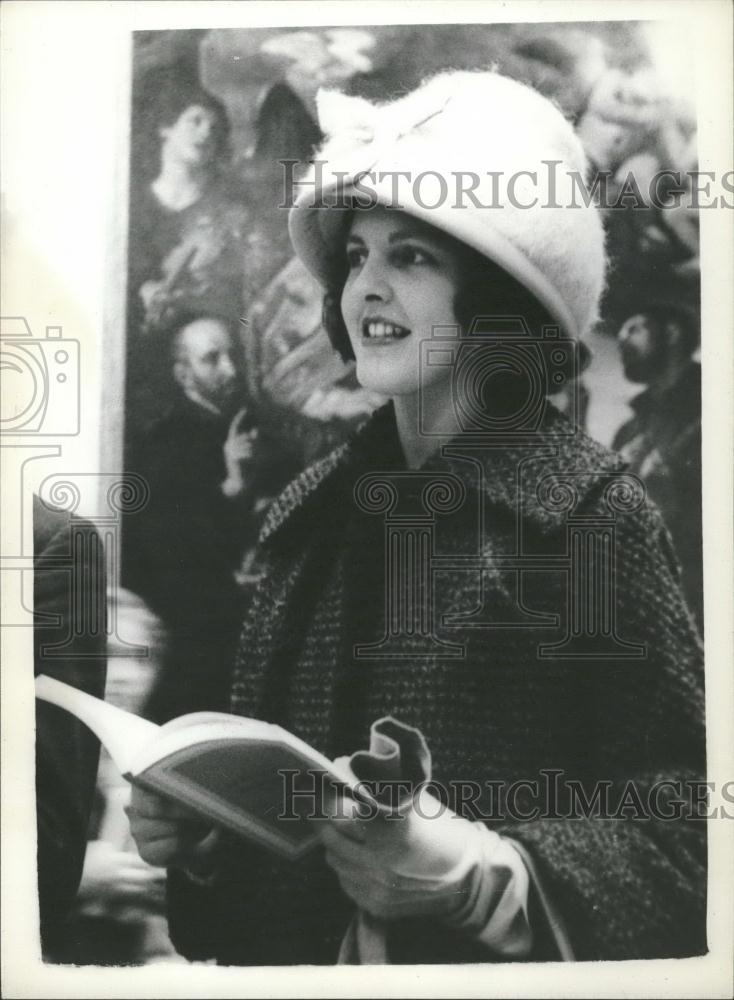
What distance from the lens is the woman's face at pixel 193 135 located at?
51.1 inches

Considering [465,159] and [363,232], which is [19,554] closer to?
[363,232]

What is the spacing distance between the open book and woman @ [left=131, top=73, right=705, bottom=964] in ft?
0.10

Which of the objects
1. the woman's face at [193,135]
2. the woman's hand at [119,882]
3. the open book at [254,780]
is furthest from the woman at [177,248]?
the woman's hand at [119,882]

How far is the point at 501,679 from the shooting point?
1248mm

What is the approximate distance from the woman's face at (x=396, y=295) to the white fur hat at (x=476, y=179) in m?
0.03

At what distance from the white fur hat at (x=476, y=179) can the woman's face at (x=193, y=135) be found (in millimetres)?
149

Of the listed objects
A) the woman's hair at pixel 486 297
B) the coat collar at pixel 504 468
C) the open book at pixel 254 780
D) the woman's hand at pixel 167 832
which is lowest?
the woman's hand at pixel 167 832

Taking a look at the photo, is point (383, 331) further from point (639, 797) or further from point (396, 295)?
point (639, 797)

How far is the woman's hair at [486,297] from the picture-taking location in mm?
1244

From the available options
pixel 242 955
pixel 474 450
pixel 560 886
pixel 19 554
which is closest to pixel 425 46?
pixel 474 450

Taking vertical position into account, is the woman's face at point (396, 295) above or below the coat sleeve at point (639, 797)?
above

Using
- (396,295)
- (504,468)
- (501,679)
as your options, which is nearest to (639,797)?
(501,679)

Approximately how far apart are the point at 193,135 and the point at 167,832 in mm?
986

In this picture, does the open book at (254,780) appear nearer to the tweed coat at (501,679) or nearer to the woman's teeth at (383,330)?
the tweed coat at (501,679)
